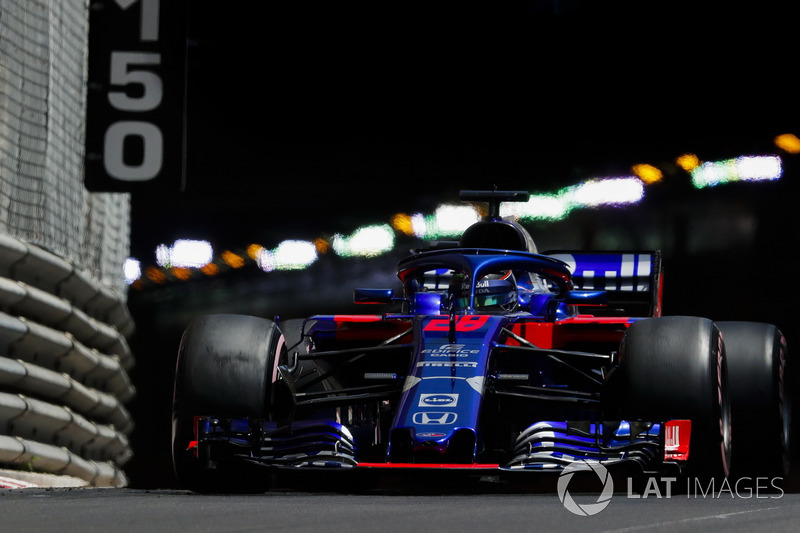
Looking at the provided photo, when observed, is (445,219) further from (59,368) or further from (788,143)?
(59,368)

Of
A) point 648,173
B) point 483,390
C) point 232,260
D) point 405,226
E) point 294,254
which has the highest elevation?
point 648,173

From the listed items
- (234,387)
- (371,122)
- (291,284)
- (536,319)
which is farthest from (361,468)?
(291,284)

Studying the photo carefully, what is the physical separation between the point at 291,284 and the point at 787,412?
1667cm

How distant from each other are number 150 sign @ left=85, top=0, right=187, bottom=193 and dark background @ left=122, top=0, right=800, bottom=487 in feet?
19.4

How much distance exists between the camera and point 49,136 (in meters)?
9.38

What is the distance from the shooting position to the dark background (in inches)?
733

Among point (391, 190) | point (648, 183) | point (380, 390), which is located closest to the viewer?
point (380, 390)

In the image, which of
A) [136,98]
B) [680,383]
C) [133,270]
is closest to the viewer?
[680,383]

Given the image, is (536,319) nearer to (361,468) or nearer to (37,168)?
(361,468)

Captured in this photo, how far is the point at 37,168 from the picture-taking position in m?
9.20

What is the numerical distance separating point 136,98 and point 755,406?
4448 mm

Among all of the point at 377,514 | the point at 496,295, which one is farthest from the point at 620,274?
the point at 377,514

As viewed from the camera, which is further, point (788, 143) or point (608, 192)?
point (608, 192)

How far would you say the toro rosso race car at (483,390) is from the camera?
7242 mm
